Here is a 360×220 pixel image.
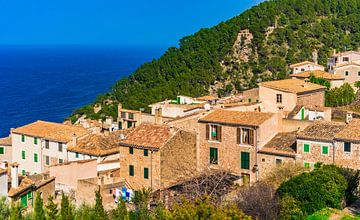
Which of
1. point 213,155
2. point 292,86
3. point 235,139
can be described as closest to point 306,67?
point 292,86

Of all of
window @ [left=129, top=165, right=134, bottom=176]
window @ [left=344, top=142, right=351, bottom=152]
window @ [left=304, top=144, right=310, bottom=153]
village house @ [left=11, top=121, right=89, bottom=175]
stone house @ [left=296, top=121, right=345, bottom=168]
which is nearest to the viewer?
window @ [left=344, top=142, right=351, bottom=152]

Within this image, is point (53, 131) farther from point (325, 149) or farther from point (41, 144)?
point (325, 149)

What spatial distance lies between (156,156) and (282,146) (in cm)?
621

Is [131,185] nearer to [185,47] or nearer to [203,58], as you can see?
[203,58]

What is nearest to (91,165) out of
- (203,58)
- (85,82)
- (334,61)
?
(334,61)

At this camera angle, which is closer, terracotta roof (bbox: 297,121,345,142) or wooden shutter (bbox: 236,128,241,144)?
terracotta roof (bbox: 297,121,345,142)

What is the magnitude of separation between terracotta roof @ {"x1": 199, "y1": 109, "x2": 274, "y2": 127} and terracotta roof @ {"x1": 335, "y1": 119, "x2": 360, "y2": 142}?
4190 mm

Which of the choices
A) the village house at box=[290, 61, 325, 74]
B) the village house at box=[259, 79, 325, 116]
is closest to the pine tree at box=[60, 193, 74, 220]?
the village house at box=[259, 79, 325, 116]

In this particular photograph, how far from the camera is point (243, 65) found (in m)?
67.9

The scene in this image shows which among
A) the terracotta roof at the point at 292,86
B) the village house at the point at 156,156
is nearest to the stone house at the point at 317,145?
the village house at the point at 156,156

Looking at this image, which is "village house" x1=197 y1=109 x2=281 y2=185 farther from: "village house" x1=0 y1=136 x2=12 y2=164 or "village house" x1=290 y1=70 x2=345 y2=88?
"village house" x1=290 y1=70 x2=345 y2=88

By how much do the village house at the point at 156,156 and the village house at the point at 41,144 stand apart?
4822 mm

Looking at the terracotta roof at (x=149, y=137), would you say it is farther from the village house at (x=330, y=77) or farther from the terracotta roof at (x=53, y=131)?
the village house at (x=330, y=77)

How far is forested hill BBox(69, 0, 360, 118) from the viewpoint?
6450 centimetres
